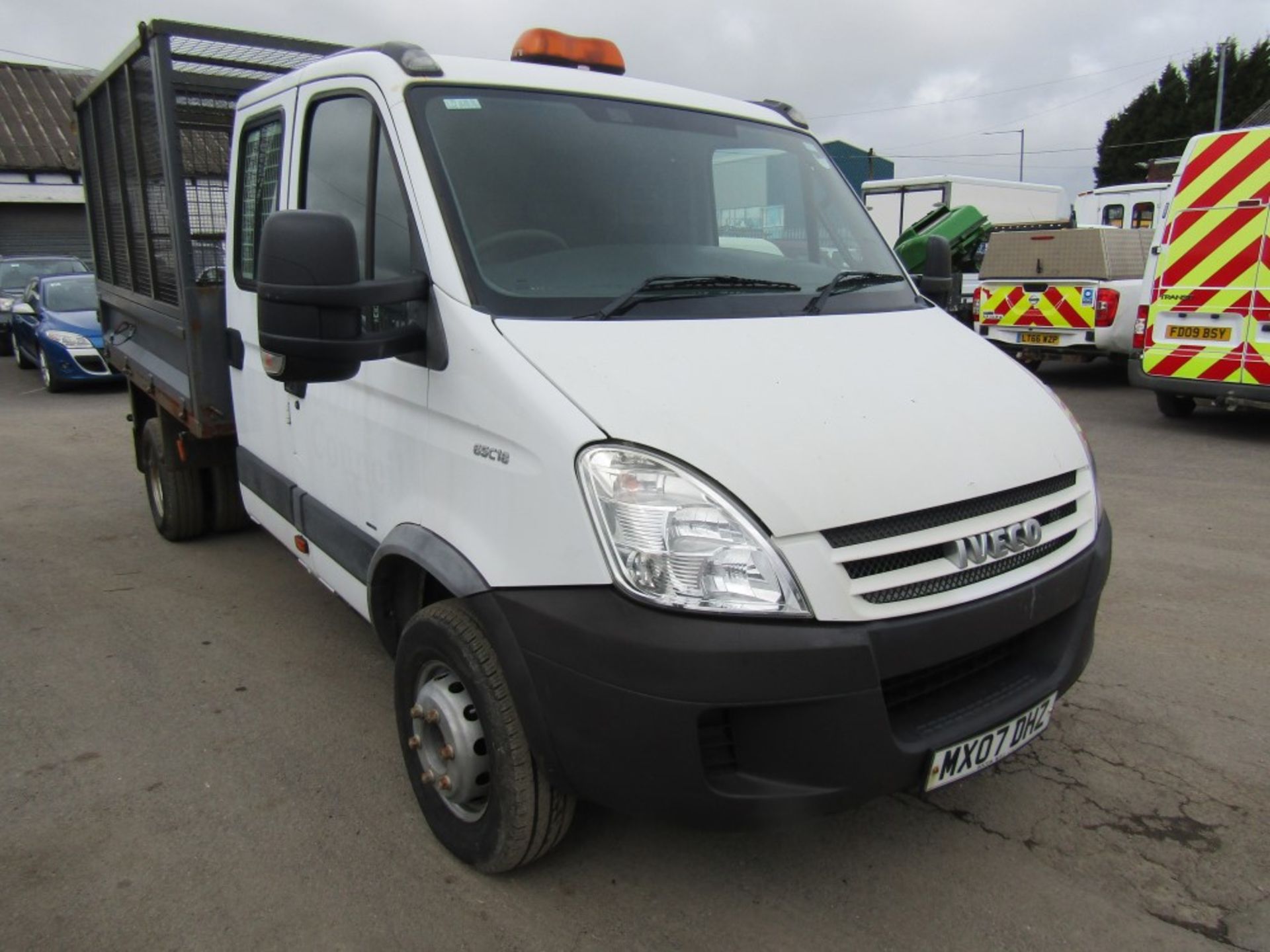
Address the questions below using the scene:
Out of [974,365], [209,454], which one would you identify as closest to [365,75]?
[974,365]

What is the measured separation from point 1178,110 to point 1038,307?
4189 centimetres

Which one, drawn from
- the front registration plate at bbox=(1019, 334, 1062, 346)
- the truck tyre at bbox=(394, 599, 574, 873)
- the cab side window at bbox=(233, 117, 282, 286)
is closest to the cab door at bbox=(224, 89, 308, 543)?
the cab side window at bbox=(233, 117, 282, 286)

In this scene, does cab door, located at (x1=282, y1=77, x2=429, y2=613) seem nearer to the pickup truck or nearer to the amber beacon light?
the amber beacon light

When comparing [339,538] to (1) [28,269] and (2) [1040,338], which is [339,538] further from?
(1) [28,269]

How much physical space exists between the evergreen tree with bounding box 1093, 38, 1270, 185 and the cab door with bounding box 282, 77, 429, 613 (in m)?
45.4

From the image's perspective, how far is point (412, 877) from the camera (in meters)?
2.76

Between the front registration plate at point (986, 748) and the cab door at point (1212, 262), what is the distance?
7.08 meters

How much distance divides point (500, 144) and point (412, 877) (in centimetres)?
211

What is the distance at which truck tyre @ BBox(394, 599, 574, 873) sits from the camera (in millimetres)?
2475

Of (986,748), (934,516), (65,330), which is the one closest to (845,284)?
(934,516)

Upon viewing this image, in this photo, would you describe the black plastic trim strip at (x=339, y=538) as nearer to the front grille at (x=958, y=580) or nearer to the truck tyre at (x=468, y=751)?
the truck tyre at (x=468, y=751)

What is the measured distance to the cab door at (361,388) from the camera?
282 centimetres

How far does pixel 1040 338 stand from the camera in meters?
12.0

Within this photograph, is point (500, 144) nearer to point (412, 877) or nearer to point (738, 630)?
point (738, 630)
